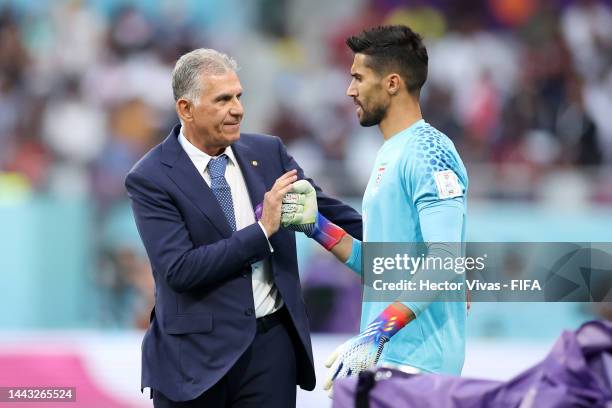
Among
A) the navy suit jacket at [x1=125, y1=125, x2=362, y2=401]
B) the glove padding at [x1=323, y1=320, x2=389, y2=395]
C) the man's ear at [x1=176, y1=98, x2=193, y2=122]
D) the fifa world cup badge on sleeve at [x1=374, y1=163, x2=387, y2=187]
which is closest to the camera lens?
the glove padding at [x1=323, y1=320, x2=389, y2=395]

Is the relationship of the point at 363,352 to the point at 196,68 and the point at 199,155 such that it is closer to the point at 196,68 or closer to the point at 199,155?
the point at 199,155

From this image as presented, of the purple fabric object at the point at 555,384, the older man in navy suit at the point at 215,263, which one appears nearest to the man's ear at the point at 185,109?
the older man in navy suit at the point at 215,263

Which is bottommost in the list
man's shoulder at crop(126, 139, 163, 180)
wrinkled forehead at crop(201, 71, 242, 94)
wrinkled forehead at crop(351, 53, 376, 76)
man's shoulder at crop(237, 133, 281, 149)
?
man's shoulder at crop(126, 139, 163, 180)

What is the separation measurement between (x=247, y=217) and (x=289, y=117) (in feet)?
22.9

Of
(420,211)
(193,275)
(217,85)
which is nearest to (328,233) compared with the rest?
(420,211)

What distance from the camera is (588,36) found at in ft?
38.6

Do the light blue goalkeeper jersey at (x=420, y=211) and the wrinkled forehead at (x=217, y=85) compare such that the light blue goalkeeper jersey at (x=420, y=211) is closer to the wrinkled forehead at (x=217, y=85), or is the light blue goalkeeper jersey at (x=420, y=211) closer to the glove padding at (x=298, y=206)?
the glove padding at (x=298, y=206)

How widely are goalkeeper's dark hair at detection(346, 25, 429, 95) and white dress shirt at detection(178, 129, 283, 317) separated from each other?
2.12ft

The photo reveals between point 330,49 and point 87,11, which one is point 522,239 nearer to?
point 330,49

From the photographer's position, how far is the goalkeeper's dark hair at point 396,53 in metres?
4.28

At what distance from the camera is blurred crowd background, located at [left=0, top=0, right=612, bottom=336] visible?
355 inches

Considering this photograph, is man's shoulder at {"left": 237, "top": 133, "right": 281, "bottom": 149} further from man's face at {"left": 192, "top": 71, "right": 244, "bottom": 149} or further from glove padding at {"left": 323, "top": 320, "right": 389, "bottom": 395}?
glove padding at {"left": 323, "top": 320, "right": 389, "bottom": 395}

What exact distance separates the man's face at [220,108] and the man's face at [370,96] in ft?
1.40

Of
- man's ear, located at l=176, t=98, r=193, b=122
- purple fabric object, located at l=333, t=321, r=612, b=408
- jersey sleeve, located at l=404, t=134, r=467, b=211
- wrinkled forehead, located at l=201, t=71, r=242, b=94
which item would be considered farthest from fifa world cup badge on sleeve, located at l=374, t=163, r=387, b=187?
purple fabric object, located at l=333, t=321, r=612, b=408
